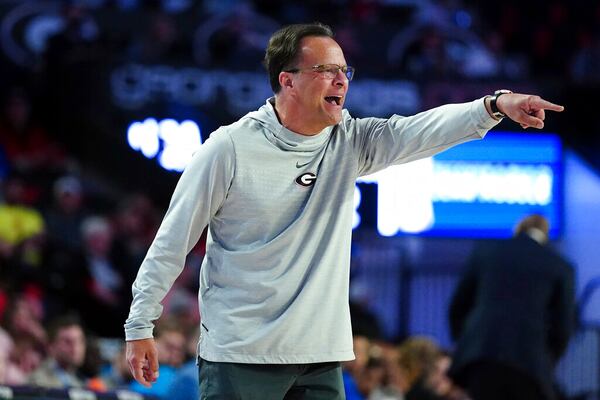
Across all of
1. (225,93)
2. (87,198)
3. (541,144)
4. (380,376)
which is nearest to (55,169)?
(87,198)

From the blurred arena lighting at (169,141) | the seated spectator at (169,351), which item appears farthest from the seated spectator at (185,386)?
the blurred arena lighting at (169,141)

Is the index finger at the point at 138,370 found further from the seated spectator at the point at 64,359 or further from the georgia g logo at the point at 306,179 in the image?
the seated spectator at the point at 64,359

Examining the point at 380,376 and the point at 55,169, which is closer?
the point at 380,376

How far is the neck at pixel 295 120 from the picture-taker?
4293mm

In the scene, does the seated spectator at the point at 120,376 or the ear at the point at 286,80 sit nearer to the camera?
the ear at the point at 286,80

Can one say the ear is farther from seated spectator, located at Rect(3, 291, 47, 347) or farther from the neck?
seated spectator, located at Rect(3, 291, 47, 347)

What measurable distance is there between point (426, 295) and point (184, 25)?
4901mm

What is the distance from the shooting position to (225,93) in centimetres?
1325

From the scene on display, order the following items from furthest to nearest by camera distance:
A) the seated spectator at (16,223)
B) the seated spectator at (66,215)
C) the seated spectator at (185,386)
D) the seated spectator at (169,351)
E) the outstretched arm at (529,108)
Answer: the seated spectator at (66,215), the seated spectator at (16,223), the seated spectator at (169,351), the seated spectator at (185,386), the outstretched arm at (529,108)

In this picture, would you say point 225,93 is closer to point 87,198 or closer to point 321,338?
point 87,198

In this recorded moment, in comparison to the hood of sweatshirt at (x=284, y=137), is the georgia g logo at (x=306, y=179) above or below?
below

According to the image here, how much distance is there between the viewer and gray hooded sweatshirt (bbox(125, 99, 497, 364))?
13.5ft

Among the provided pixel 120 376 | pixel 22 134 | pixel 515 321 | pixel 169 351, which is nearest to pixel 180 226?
pixel 515 321

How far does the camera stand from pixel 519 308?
6664 millimetres
